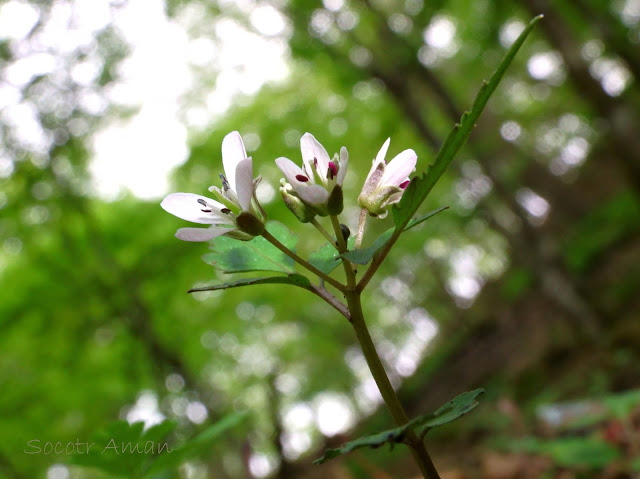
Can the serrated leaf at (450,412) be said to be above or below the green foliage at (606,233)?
below

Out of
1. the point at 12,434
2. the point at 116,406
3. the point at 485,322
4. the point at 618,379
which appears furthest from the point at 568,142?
the point at 12,434

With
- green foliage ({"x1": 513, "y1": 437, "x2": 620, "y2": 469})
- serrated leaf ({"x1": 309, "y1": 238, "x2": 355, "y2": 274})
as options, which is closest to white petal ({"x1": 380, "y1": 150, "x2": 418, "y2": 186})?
serrated leaf ({"x1": 309, "y1": 238, "x2": 355, "y2": 274})

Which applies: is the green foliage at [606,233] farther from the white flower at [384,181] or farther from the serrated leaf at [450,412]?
the serrated leaf at [450,412]

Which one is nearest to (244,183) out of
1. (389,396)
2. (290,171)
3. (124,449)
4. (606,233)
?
(290,171)

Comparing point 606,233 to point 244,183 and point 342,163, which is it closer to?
point 342,163

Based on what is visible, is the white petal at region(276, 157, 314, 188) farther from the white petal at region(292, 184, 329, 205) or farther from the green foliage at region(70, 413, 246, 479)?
the green foliage at region(70, 413, 246, 479)

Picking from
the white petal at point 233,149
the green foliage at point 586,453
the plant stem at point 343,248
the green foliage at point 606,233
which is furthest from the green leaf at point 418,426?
the green foliage at point 606,233

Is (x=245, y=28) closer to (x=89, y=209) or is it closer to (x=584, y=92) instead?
(x=89, y=209)

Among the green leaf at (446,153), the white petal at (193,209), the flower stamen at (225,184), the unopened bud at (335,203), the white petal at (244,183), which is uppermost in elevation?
the flower stamen at (225,184)
